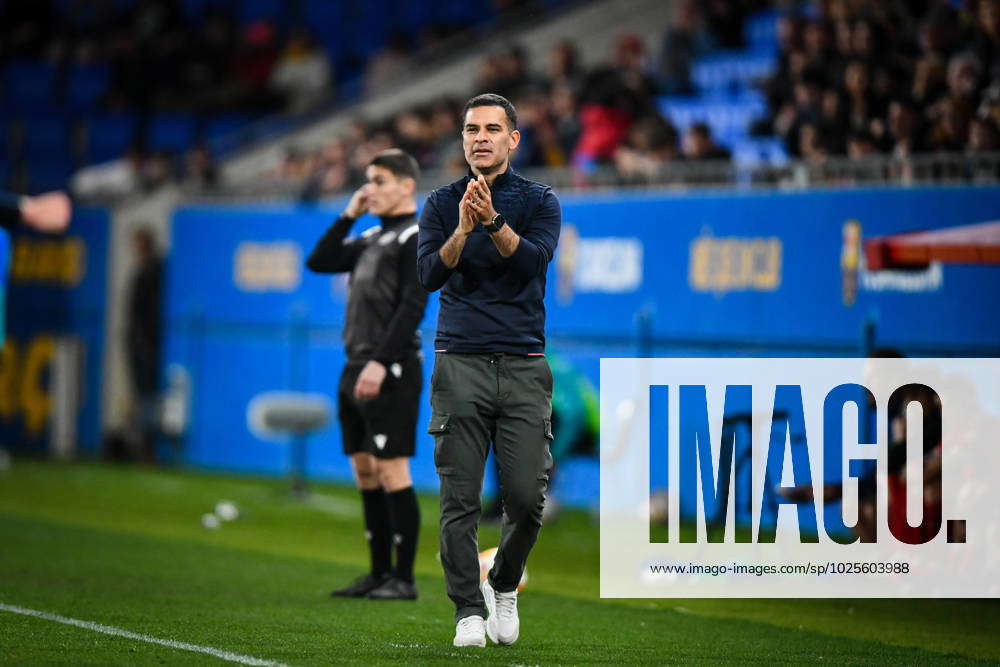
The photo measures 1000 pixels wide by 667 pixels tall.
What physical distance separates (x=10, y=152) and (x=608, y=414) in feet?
54.4

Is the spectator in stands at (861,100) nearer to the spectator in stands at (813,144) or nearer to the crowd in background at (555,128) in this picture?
the spectator in stands at (813,144)

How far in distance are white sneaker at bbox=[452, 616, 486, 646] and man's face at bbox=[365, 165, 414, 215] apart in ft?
9.14

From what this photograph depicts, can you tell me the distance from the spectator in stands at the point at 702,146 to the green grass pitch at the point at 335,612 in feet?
11.2

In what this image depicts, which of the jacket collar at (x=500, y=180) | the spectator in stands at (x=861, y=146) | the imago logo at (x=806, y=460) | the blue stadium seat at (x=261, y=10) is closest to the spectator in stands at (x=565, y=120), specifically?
the spectator in stands at (x=861, y=146)

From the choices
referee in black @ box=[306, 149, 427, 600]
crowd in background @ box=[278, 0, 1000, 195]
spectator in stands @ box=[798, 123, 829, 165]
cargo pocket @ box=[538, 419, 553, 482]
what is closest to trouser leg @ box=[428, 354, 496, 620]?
cargo pocket @ box=[538, 419, 553, 482]

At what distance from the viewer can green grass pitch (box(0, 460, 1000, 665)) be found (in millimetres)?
7668

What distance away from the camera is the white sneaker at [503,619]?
765 cm

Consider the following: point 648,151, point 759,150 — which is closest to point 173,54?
point 648,151

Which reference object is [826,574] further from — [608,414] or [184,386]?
[184,386]

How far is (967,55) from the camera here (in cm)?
1297

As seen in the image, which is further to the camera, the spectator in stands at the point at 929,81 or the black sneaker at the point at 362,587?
the spectator in stands at the point at 929,81

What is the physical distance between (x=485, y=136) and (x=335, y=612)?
2795 millimetres

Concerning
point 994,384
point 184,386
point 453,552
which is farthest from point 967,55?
point 184,386

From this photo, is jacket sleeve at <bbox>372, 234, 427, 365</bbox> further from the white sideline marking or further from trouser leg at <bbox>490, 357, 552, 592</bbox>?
the white sideline marking
